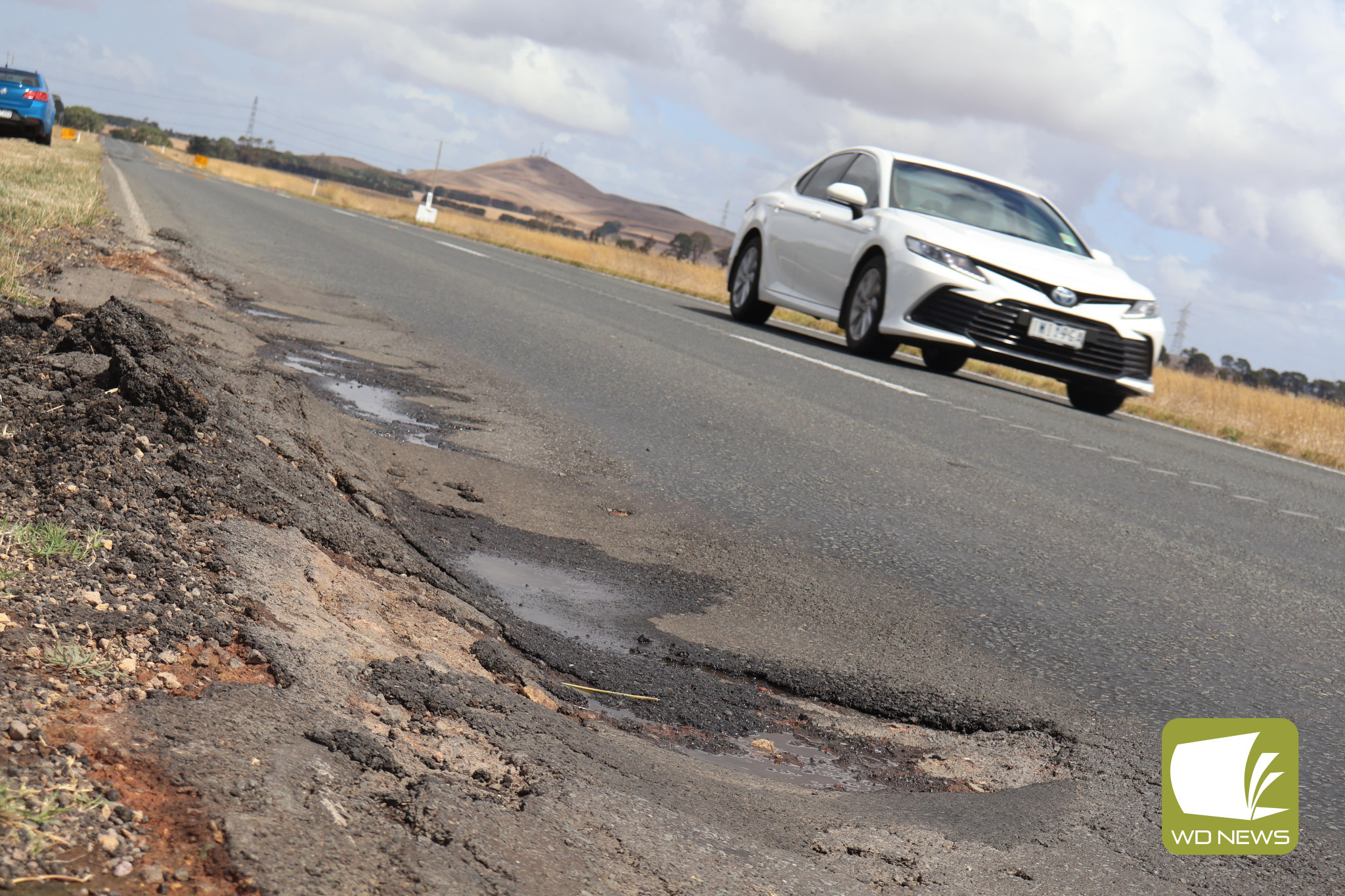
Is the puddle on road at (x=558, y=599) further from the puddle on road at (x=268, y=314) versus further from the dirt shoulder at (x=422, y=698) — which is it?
the puddle on road at (x=268, y=314)

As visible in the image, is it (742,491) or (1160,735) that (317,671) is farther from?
(742,491)

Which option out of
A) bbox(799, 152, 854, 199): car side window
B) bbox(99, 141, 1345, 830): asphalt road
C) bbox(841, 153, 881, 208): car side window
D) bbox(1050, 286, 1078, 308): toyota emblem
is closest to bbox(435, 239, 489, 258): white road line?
bbox(99, 141, 1345, 830): asphalt road

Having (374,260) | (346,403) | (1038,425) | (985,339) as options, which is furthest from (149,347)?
(374,260)

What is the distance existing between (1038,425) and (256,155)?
111 metres

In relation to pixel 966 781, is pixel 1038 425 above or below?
above

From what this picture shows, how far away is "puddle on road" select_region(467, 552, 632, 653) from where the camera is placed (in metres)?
2.99

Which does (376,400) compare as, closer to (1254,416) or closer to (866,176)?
(866,176)

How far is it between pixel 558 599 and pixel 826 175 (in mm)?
8301

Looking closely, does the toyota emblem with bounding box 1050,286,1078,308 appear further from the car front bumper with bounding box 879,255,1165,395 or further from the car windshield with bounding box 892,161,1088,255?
the car windshield with bounding box 892,161,1088,255

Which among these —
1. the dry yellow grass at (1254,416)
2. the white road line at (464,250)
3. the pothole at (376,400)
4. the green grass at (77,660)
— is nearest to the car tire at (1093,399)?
the dry yellow grass at (1254,416)

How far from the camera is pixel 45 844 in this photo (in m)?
1.39

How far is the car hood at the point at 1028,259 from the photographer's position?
8.53 m

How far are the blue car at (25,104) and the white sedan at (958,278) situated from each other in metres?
19.8

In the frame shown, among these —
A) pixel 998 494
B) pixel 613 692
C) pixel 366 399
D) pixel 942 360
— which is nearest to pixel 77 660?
pixel 613 692
